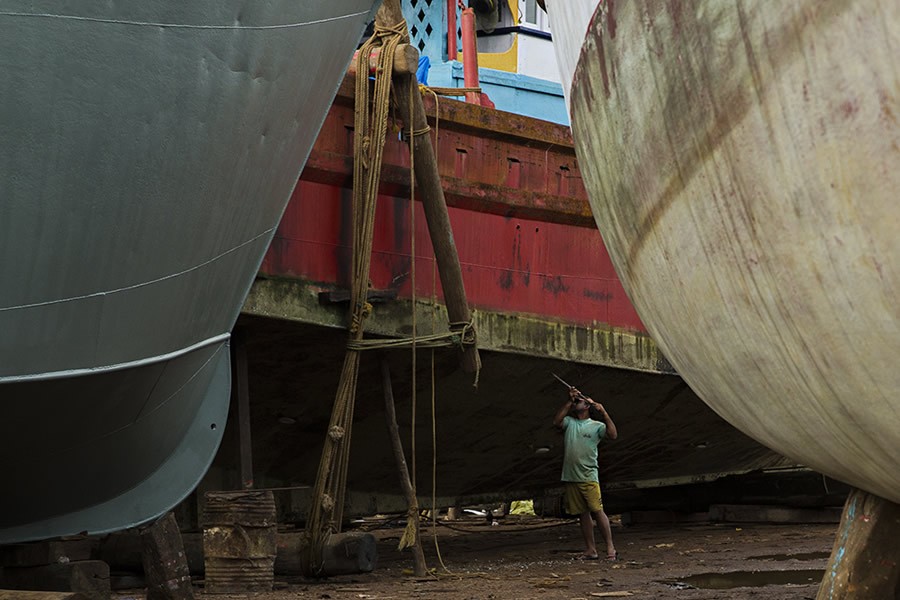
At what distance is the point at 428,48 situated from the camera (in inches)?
306

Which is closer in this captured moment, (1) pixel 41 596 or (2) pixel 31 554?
(1) pixel 41 596

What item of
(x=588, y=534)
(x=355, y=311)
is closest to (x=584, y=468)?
(x=588, y=534)

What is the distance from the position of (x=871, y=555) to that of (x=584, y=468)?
181 inches

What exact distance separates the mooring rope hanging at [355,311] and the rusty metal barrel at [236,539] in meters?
0.53

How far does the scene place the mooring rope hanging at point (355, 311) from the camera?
5.70 m

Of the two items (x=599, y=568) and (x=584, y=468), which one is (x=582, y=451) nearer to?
(x=584, y=468)

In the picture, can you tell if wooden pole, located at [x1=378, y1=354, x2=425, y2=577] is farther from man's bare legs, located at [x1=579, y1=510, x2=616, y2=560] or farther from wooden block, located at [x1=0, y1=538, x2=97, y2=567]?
wooden block, located at [x1=0, y1=538, x2=97, y2=567]

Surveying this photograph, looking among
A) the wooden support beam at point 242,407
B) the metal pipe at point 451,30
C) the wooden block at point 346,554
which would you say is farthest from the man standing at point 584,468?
the metal pipe at point 451,30

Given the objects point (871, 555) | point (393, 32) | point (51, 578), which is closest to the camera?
point (871, 555)

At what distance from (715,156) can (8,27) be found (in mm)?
2027

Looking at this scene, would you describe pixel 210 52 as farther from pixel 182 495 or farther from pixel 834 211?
pixel 834 211

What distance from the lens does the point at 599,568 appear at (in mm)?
6445

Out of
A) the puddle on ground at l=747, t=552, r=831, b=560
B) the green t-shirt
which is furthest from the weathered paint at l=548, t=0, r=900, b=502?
the puddle on ground at l=747, t=552, r=831, b=560

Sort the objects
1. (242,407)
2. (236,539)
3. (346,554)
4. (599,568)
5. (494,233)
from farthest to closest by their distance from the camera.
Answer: (494,233), (599,568), (346,554), (242,407), (236,539)
